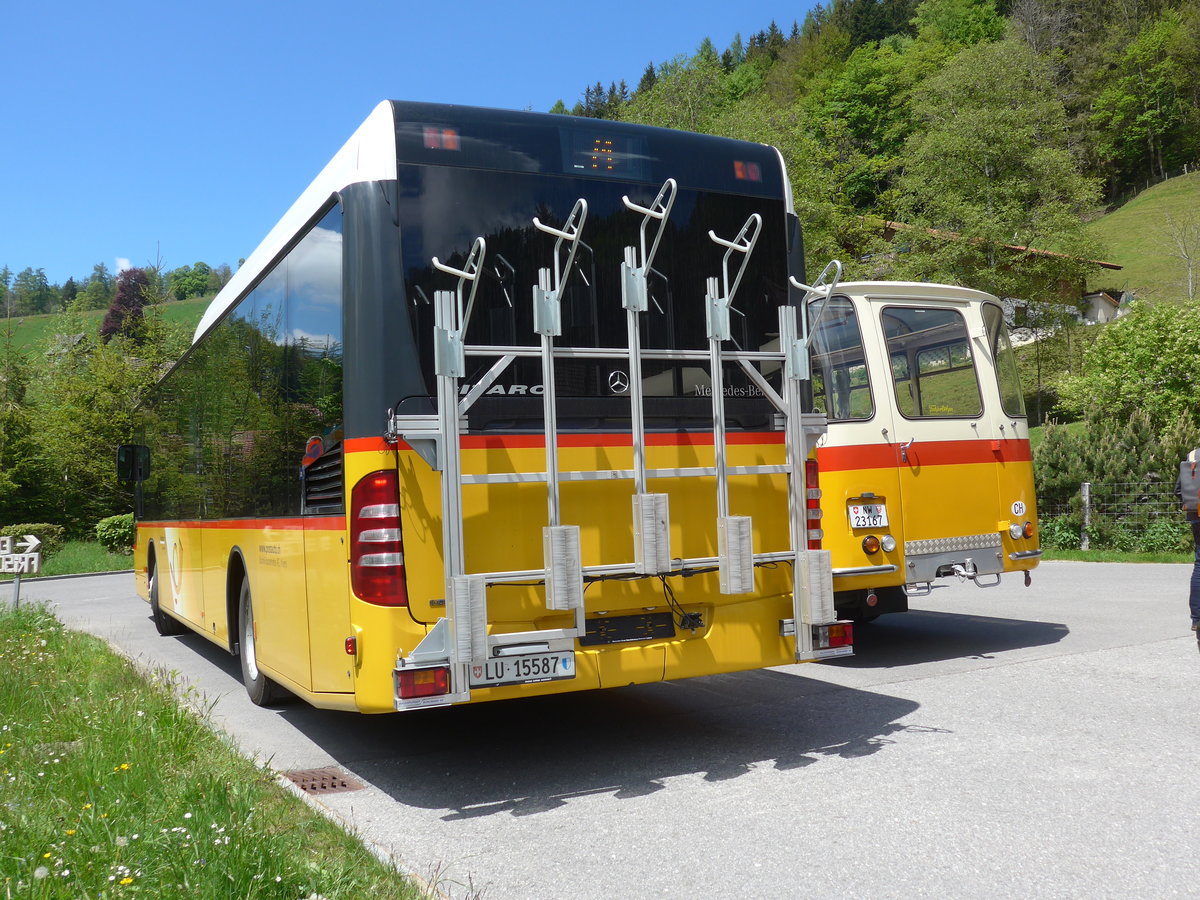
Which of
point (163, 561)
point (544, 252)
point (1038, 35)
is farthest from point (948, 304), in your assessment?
point (1038, 35)

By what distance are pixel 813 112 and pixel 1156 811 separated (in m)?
73.1

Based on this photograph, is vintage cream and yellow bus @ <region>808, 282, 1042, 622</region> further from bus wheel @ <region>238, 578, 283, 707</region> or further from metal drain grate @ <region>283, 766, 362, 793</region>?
bus wheel @ <region>238, 578, 283, 707</region>

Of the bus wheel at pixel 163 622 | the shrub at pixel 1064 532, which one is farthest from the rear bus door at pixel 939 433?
the shrub at pixel 1064 532

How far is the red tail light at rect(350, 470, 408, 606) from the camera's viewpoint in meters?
5.06

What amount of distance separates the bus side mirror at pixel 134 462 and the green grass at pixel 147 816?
643 cm

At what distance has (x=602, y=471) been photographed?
551 centimetres

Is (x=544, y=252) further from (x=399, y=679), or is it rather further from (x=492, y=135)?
(x=399, y=679)

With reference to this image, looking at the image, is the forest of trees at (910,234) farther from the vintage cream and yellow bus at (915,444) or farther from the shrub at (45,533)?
the vintage cream and yellow bus at (915,444)

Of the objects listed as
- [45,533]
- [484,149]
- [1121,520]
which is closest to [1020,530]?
[484,149]

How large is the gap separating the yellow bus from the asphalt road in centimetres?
60

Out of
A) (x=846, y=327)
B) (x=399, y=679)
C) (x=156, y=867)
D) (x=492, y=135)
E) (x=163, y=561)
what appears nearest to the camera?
(x=156, y=867)

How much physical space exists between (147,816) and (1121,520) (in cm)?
1665

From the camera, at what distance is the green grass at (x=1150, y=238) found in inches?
2232

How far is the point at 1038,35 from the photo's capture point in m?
74.0
